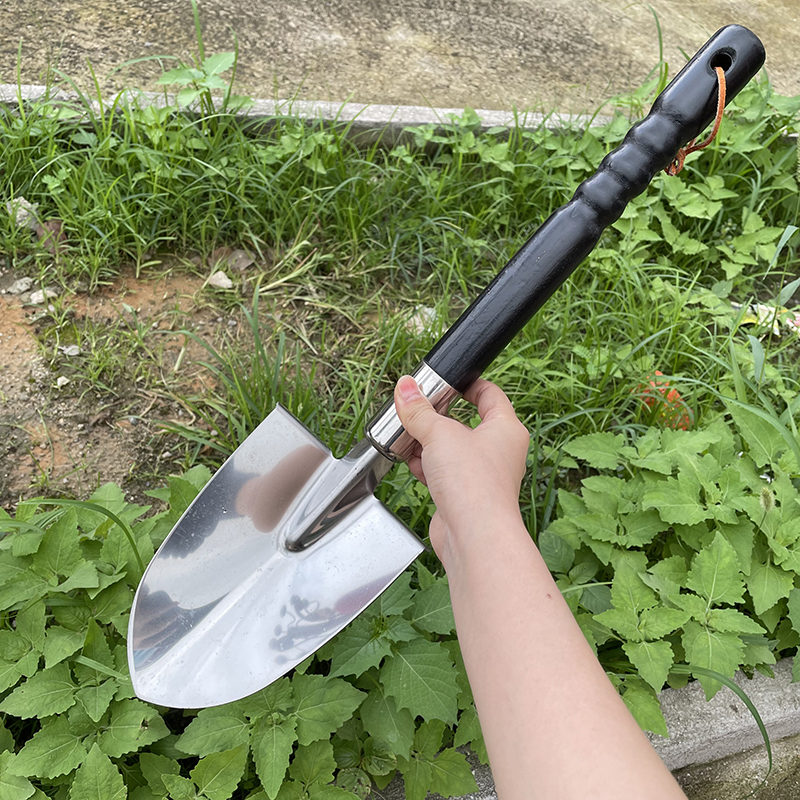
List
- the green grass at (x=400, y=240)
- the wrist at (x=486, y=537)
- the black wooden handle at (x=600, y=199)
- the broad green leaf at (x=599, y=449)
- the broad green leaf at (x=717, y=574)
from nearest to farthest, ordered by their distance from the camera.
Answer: the wrist at (x=486, y=537), the black wooden handle at (x=600, y=199), the broad green leaf at (x=717, y=574), the broad green leaf at (x=599, y=449), the green grass at (x=400, y=240)

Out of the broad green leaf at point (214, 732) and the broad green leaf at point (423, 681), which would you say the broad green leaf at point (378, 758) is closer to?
the broad green leaf at point (423, 681)

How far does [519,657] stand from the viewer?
0.85 meters

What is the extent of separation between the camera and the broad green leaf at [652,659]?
3.87 ft

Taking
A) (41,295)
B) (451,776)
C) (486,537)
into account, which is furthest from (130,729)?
(41,295)

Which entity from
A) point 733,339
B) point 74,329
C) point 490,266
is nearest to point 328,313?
point 490,266

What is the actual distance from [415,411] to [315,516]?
0.32 metres

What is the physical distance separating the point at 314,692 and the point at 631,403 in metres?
1.15

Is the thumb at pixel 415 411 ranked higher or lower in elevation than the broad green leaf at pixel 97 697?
higher

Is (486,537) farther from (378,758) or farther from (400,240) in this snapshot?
(400,240)

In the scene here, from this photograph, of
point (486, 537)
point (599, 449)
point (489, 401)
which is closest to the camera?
point (486, 537)

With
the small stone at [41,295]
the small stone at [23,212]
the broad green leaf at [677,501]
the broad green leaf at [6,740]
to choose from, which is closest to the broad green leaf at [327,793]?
the broad green leaf at [6,740]

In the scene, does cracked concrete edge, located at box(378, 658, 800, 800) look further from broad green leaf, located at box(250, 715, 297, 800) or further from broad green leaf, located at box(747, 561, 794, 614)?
broad green leaf, located at box(250, 715, 297, 800)

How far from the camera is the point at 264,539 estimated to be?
1.33 m

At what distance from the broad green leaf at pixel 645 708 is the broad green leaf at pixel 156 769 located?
0.79 meters
